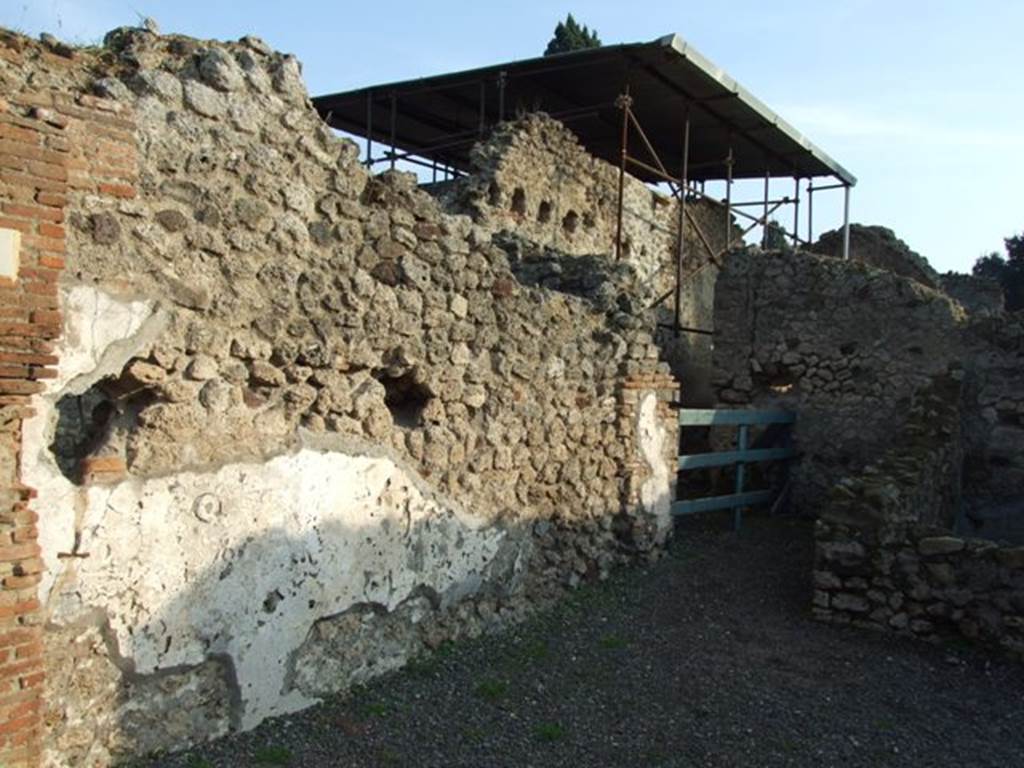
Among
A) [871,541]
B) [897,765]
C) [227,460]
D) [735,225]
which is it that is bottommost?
[897,765]

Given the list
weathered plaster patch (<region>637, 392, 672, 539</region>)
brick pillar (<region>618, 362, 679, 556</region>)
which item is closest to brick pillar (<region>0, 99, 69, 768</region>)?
brick pillar (<region>618, 362, 679, 556</region>)

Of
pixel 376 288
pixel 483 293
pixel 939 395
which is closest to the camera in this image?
pixel 376 288

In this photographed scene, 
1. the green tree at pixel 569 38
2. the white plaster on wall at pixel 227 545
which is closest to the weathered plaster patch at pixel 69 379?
the white plaster on wall at pixel 227 545

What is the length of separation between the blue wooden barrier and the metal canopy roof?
438 centimetres

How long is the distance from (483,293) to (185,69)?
220cm

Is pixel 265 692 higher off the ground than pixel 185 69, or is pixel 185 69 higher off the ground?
pixel 185 69

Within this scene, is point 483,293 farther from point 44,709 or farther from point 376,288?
point 44,709

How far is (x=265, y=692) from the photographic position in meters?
4.23

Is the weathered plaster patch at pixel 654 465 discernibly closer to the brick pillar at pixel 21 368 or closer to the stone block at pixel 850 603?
the stone block at pixel 850 603

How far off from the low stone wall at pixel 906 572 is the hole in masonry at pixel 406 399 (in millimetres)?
3070

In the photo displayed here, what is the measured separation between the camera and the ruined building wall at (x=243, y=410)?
360 cm

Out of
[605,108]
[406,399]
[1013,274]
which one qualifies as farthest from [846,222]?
[1013,274]

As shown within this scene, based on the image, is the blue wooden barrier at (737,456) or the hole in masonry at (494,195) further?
the hole in masonry at (494,195)

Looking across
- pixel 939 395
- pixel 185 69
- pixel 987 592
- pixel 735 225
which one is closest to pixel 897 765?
pixel 987 592
